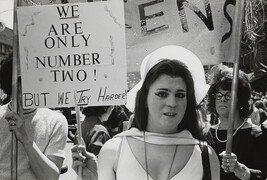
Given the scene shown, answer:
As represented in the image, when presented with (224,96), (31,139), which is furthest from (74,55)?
(224,96)

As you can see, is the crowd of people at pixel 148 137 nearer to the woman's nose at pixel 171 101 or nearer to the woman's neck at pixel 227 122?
the woman's nose at pixel 171 101

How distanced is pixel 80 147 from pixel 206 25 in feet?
4.24

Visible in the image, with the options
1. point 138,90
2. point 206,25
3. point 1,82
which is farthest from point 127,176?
point 206,25

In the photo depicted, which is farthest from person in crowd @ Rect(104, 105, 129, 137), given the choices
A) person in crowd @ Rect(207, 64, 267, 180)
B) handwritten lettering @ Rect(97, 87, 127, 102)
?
handwritten lettering @ Rect(97, 87, 127, 102)

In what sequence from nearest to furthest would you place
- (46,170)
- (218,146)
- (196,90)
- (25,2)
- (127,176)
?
(127,176) < (196,90) < (46,170) < (25,2) < (218,146)

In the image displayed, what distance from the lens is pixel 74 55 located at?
3199mm

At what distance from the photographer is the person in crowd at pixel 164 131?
265 cm

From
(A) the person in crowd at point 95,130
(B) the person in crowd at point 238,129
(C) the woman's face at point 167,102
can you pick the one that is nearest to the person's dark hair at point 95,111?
(A) the person in crowd at point 95,130

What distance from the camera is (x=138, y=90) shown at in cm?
284

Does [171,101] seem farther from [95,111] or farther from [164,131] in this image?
[95,111]

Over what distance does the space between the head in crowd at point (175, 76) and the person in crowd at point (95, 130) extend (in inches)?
59.6

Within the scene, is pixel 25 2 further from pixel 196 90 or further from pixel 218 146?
pixel 218 146

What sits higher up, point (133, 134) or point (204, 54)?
point (204, 54)

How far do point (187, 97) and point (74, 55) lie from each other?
80 centimetres
